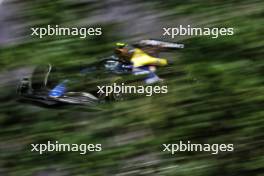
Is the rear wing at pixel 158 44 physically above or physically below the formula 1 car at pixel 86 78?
above

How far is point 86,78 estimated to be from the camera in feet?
7.61

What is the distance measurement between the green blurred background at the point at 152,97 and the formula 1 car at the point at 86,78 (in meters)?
0.03

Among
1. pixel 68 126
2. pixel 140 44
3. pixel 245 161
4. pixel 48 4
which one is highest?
pixel 48 4

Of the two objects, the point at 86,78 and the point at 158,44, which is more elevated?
the point at 158,44

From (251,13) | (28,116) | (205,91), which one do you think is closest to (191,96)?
(205,91)

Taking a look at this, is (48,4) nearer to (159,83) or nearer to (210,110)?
(159,83)

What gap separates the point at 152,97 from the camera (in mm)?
2318

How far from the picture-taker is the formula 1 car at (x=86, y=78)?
2314mm

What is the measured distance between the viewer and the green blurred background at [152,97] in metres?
2.31

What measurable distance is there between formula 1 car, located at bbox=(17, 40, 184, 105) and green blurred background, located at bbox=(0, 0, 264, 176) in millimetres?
30

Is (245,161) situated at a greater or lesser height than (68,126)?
lesser

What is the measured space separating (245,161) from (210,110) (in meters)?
0.25

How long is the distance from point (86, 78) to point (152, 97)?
0.24 metres

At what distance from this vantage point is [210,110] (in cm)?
232
